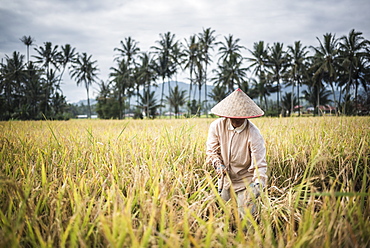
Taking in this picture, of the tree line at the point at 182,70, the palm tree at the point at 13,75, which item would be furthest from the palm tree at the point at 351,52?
the palm tree at the point at 13,75

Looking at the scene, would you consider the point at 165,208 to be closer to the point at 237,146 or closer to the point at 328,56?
the point at 237,146

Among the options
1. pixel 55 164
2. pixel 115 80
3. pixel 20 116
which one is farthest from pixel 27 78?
pixel 55 164

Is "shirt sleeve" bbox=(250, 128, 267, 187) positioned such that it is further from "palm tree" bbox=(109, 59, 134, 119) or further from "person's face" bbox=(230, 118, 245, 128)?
"palm tree" bbox=(109, 59, 134, 119)

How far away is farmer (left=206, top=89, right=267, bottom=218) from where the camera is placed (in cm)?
160

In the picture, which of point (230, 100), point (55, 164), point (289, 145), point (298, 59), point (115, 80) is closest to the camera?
point (230, 100)

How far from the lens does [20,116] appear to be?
66.7 ft

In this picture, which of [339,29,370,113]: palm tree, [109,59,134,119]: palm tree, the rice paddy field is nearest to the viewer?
the rice paddy field

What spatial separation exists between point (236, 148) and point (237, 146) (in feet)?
0.06

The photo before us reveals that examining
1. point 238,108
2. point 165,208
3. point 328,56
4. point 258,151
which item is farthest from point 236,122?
point 328,56

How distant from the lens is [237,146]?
179cm

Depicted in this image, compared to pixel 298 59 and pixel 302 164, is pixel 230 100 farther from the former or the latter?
pixel 298 59

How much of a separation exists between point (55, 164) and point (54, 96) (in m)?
39.8

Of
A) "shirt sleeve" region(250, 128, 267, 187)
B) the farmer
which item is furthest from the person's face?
"shirt sleeve" region(250, 128, 267, 187)

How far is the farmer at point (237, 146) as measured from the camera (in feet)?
5.26
